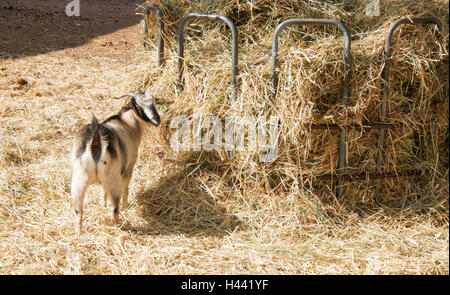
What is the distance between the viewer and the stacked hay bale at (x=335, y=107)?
4812mm

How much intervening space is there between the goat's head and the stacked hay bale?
0.92ft

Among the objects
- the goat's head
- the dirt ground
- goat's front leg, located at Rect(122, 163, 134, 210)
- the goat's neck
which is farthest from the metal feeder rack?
goat's front leg, located at Rect(122, 163, 134, 210)

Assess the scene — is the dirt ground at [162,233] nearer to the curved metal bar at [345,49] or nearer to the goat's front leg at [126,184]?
the goat's front leg at [126,184]

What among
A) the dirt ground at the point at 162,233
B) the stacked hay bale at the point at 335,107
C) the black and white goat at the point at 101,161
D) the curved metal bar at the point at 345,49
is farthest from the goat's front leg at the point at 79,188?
the curved metal bar at the point at 345,49

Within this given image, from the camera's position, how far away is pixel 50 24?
1316 centimetres

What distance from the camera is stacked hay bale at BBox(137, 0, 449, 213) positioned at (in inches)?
189

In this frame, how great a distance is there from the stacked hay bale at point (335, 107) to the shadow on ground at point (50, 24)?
683cm

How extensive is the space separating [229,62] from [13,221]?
8.19ft

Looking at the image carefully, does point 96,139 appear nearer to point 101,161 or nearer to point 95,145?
point 95,145

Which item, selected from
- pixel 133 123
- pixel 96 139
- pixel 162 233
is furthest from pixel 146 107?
pixel 162 233

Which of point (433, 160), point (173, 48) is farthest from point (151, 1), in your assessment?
Result: point (433, 160)

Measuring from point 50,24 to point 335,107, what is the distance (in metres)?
10.2
